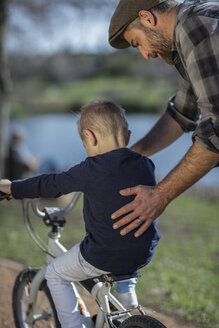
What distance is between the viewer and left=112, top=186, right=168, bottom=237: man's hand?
2.07 metres

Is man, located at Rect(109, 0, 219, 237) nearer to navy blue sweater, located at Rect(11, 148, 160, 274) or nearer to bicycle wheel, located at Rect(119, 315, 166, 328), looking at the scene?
navy blue sweater, located at Rect(11, 148, 160, 274)

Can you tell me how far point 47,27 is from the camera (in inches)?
325

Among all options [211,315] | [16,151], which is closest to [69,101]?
[16,151]

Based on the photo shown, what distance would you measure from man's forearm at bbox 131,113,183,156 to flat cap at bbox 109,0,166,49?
25.9 inches

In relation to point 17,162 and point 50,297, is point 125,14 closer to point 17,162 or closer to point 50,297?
point 50,297

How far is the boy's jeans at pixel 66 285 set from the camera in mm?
2291

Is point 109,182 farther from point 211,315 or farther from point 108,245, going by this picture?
point 211,315

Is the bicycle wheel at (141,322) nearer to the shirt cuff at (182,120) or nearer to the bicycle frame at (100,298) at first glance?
the bicycle frame at (100,298)

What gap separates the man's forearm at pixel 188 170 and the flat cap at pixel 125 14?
66 cm

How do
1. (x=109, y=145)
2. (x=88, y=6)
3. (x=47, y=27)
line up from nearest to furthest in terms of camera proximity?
(x=109, y=145)
(x=88, y=6)
(x=47, y=27)

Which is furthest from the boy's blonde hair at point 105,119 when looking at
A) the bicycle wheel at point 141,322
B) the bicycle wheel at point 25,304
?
the bicycle wheel at point 25,304

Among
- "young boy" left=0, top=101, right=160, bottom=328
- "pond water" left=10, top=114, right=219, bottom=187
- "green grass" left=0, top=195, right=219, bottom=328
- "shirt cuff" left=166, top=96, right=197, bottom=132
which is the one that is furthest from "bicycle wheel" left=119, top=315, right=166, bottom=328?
"pond water" left=10, top=114, right=219, bottom=187

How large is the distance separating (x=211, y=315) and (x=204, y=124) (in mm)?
2324

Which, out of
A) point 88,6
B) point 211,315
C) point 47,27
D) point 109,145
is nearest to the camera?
point 109,145
